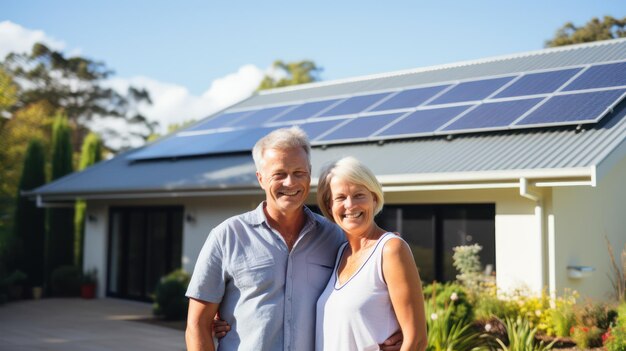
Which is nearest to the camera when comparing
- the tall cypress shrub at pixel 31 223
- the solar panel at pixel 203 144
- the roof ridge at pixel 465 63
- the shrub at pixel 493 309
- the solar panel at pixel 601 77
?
the shrub at pixel 493 309

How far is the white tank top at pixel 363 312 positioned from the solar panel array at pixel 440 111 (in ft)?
25.4

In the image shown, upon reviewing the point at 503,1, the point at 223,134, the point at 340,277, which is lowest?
the point at 340,277

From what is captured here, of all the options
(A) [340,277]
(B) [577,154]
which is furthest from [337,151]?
(A) [340,277]

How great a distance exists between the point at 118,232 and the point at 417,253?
8.30m

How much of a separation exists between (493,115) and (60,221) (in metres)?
11.4

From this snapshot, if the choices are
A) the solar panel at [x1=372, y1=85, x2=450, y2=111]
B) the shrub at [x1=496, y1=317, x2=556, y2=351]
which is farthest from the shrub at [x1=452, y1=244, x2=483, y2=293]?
the solar panel at [x1=372, y1=85, x2=450, y2=111]

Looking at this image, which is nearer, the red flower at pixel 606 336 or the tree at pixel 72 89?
the red flower at pixel 606 336

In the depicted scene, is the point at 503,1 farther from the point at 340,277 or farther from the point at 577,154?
the point at 340,277

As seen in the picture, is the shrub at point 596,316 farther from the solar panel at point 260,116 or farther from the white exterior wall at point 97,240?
the white exterior wall at point 97,240

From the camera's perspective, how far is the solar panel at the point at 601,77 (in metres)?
11.4

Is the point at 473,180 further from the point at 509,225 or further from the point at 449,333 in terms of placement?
the point at 449,333

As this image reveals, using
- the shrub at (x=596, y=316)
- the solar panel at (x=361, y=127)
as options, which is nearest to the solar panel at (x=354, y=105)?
the solar panel at (x=361, y=127)

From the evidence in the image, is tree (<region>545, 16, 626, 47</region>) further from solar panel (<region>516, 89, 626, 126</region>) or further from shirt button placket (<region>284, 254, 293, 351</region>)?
shirt button placket (<region>284, 254, 293, 351</region>)

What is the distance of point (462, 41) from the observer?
2591 centimetres
